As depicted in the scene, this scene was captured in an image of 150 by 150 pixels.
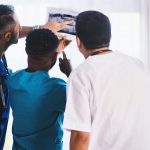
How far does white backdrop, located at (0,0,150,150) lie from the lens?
231 centimetres

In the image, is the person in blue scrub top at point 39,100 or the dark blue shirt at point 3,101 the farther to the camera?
the dark blue shirt at point 3,101

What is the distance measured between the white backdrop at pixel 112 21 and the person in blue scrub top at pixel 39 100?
108cm

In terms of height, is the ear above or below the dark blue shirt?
above

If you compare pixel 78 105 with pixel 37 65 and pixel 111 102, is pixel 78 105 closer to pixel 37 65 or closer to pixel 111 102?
pixel 111 102

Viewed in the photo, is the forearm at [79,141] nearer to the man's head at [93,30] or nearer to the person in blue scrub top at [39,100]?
the person in blue scrub top at [39,100]

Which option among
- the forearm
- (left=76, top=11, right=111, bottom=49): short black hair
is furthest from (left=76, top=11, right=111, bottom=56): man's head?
the forearm

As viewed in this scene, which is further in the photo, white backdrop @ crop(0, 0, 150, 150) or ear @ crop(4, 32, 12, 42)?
white backdrop @ crop(0, 0, 150, 150)

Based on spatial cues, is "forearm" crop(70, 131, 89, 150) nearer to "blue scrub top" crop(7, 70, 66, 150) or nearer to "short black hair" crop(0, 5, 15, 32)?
"blue scrub top" crop(7, 70, 66, 150)

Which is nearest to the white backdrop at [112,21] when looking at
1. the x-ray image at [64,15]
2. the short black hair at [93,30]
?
the x-ray image at [64,15]

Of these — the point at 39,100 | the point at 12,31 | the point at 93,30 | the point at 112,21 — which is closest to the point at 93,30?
the point at 93,30

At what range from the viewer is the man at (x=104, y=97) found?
1063 mm

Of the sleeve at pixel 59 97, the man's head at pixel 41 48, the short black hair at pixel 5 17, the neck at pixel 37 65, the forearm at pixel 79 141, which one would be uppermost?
the short black hair at pixel 5 17

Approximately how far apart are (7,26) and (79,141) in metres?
0.68

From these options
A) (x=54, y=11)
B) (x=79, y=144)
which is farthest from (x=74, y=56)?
(x=79, y=144)
